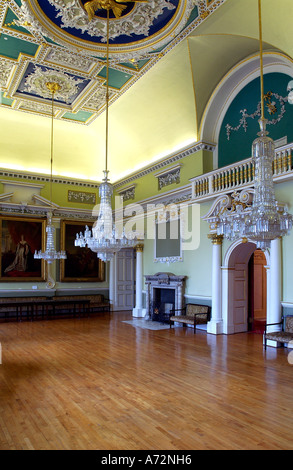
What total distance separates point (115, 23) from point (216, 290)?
7739 mm

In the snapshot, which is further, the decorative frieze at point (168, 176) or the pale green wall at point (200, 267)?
the decorative frieze at point (168, 176)

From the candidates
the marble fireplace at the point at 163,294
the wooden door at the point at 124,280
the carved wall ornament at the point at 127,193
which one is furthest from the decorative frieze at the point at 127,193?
the marble fireplace at the point at 163,294

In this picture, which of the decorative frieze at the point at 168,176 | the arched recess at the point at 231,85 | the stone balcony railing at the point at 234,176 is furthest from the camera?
the decorative frieze at the point at 168,176

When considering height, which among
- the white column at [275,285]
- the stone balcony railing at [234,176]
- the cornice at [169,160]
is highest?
the cornice at [169,160]

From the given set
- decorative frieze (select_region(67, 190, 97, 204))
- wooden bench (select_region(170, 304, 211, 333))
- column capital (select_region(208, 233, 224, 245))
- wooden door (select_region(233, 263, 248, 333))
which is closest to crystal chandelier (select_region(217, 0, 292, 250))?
column capital (select_region(208, 233, 224, 245))

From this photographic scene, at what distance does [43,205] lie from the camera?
16281 mm

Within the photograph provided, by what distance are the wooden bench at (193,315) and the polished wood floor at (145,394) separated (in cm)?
111

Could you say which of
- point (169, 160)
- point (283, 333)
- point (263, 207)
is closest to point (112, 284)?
point (169, 160)

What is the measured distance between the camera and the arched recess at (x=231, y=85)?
9.90 m

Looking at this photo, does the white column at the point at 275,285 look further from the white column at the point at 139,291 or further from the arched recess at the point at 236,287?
the white column at the point at 139,291

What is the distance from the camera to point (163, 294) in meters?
14.1

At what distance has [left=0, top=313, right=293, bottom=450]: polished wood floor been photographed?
416 cm

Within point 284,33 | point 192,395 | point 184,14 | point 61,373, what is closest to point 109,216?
point 61,373

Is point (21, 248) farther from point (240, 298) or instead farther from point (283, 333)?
point (283, 333)
